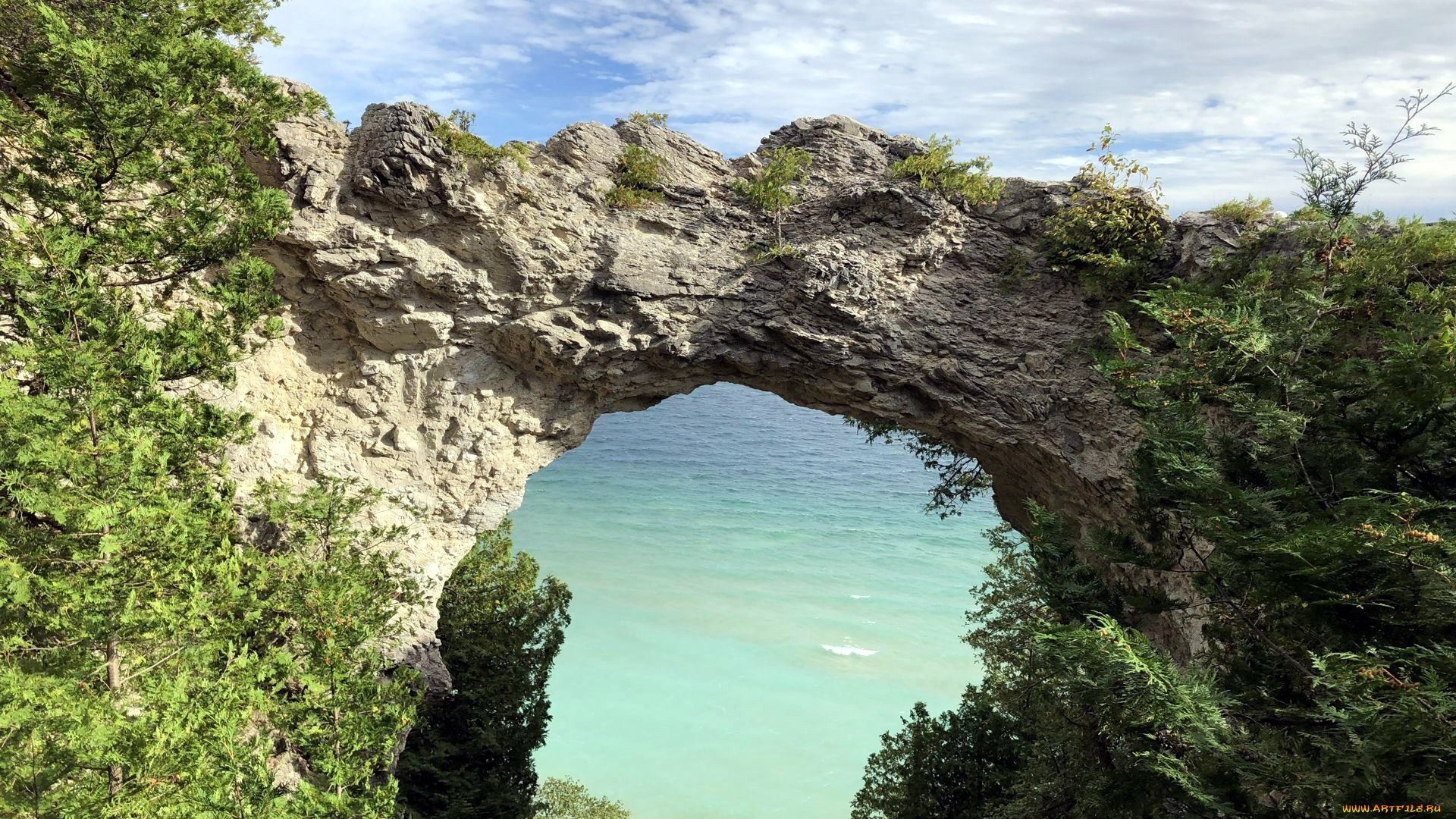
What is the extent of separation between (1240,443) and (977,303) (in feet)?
20.8

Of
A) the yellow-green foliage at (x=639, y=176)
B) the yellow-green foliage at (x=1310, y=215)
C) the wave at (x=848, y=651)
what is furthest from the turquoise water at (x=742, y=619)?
the yellow-green foliage at (x=1310, y=215)

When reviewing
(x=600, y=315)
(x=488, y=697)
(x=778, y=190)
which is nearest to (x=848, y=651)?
(x=488, y=697)

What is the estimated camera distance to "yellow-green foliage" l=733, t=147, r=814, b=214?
13.1 metres

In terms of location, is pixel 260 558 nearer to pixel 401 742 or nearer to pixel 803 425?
pixel 401 742

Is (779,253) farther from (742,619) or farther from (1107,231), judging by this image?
(742,619)

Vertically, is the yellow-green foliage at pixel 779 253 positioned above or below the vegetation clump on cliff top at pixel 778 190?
below

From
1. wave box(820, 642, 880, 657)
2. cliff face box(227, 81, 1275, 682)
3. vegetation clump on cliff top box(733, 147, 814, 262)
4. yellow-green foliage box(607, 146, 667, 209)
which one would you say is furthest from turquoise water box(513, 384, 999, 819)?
yellow-green foliage box(607, 146, 667, 209)

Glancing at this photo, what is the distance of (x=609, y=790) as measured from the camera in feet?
71.1

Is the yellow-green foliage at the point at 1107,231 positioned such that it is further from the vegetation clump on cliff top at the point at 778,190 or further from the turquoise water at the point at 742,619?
the turquoise water at the point at 742,619

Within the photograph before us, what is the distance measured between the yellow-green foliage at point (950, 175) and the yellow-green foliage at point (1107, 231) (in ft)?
4.27

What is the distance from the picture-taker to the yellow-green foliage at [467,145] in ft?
37.8

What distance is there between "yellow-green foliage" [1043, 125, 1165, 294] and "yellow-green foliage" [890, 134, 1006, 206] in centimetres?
130

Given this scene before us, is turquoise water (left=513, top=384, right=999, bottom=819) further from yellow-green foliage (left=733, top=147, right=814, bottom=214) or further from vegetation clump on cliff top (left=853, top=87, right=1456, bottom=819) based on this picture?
yellow-green foliage (left=733, top=147, right=814, bottom=214)

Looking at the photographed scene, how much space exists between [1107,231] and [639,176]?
27.4 feet
